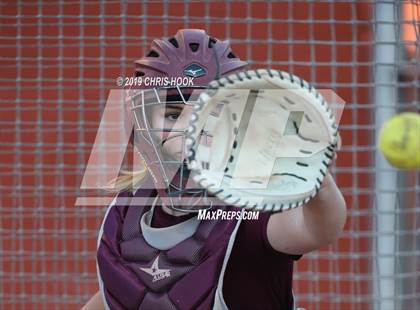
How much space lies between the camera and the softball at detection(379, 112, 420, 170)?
151cm

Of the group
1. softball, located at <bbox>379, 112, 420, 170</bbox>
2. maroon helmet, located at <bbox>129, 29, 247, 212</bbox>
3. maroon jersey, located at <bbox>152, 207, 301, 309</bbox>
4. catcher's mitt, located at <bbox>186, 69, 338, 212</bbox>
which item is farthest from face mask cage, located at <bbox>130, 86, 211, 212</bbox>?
softball, located at <bbox>379, 112, 420, 170</bbox>

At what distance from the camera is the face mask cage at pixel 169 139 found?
1.89m

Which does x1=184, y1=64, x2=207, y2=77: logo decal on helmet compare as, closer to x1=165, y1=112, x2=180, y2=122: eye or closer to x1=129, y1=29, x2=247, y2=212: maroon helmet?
x1=129, y1=29, x2=247, y2=212: maroon helmet

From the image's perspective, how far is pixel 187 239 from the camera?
6.26 ft

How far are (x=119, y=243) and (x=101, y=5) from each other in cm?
235

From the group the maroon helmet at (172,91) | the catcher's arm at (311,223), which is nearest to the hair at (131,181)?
the maroon helmet at (172,91)

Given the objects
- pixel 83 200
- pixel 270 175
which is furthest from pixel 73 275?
pixel 270 175

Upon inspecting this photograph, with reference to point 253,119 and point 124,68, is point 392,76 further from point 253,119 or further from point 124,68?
point 253,119

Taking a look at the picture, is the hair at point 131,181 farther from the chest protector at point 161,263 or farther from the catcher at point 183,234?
the chest protector at point 161,263

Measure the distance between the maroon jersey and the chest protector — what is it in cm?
2

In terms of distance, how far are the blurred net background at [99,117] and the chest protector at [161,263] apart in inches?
85.1

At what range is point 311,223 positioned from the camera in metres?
1.64

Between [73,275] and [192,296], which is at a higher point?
[192,296]

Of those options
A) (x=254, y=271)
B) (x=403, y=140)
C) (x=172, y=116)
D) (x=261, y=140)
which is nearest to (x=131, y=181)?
(x=172, y=116)
